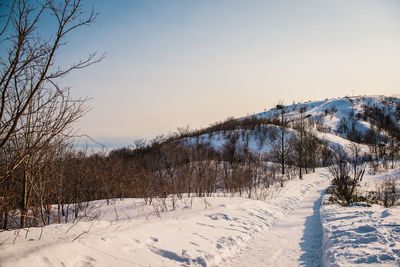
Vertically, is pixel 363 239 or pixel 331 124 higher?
pixel 331 124

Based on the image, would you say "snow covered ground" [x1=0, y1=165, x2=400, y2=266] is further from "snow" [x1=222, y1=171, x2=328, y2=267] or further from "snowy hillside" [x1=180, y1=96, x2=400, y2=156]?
"snowy hillside" [x1=180, y1=96, x2=400, y2=156]

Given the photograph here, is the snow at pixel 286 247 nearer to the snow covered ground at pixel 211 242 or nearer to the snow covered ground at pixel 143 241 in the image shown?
the snow covered ground at pixel 211 242

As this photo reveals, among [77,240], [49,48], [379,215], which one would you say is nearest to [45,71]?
[49,48]

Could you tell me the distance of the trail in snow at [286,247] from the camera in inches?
184

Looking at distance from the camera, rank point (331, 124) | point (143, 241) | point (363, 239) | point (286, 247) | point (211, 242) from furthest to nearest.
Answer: point (331, 124), point (286, 247), point (211, 242), point (363, 239), point (143, 241)

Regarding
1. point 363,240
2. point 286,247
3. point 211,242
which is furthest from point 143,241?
point 363,240

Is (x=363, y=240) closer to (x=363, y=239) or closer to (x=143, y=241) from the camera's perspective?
(x=363, y=239)

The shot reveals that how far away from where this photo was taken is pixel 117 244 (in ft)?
13.4

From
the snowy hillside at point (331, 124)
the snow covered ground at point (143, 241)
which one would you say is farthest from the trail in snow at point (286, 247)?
the snowy hillside at point (331, 124)

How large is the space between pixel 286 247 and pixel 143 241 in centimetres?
343

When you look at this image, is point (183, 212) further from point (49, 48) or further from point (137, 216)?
point (49, 48)

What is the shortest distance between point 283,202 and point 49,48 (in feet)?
37.9

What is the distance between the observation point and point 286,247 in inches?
215

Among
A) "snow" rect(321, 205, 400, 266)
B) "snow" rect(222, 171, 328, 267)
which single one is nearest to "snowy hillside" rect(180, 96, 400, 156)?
"snow" rect(222, 171, 328, 267)
